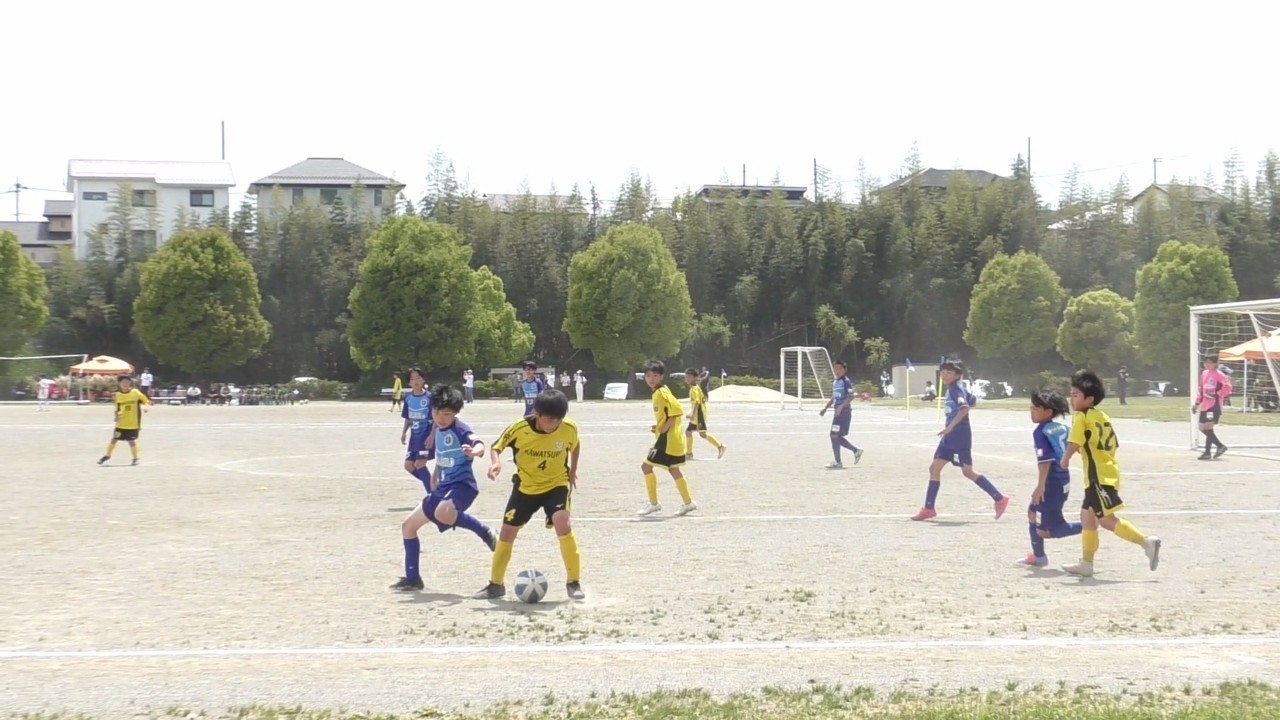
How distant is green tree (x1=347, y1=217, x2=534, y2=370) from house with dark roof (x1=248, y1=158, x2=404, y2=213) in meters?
18.7

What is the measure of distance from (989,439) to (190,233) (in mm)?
49742

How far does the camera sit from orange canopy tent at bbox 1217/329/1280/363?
27481 millimetres

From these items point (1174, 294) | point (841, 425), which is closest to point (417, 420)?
point (841, 425)

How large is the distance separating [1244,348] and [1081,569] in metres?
32.5

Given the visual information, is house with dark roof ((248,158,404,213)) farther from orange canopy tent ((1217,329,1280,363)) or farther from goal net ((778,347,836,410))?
orange canopy tent ((1217,329,1280,363))

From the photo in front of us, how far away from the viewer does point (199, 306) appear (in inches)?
2430

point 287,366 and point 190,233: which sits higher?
point 190,233

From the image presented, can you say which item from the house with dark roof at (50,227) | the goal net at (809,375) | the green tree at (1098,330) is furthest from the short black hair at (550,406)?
the house with dark roof at (50,227)

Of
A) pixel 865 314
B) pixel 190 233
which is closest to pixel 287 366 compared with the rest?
pixel 190 233

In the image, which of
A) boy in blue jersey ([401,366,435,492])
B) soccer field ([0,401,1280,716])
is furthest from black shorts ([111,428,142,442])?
boy in blue jersey ([401,366,435,492])

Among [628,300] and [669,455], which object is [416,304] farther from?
[669,455]

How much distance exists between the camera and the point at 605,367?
66.2 meters

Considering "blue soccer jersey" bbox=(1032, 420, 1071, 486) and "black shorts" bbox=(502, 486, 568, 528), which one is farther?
"blue soccer jersey" bbox=(1032, 420, 1071, 486)

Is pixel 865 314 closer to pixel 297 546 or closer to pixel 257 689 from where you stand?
pixel 297 546
